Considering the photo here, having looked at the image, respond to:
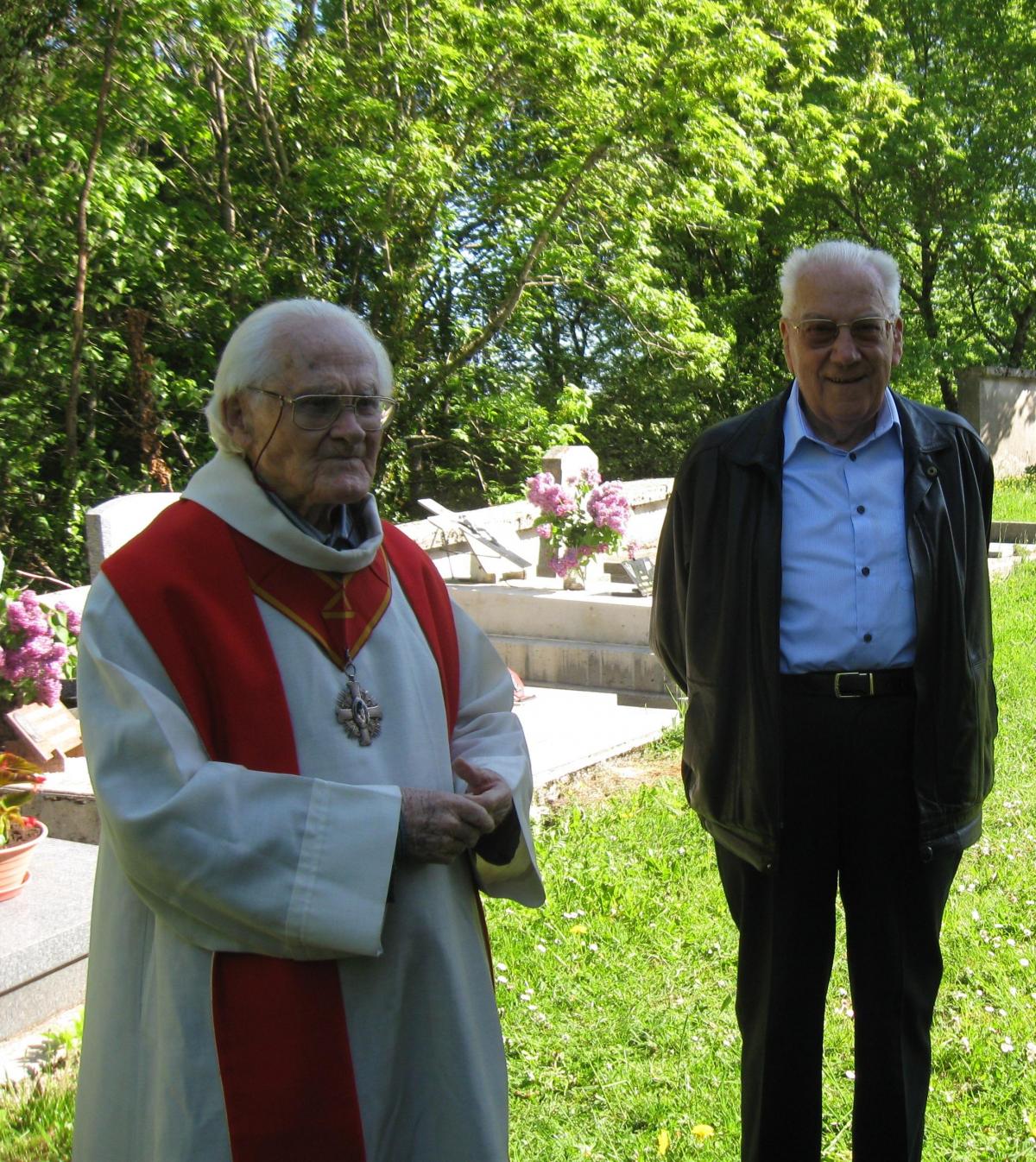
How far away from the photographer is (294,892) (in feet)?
5.92

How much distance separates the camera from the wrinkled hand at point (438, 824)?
1907 millimetres

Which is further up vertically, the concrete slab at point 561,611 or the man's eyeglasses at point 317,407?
the man's eyeglasses at point 317,407

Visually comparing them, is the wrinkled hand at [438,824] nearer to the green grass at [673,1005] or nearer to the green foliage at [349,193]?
the green grass at [673,1005]

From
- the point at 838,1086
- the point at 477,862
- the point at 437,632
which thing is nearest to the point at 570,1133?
the point at 838,1086

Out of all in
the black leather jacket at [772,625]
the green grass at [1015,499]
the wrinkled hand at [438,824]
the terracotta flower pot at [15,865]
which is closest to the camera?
the wrinkled hand at [438,824]

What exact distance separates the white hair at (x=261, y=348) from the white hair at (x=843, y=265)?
1105mm

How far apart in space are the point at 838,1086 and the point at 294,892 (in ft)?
7.01

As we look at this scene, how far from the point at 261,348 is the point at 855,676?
1429mm

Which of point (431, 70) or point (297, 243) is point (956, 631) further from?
point (297, 243)

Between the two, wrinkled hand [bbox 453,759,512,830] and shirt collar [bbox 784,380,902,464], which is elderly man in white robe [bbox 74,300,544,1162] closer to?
wrinkled hand [bbox 453,759,512,830]

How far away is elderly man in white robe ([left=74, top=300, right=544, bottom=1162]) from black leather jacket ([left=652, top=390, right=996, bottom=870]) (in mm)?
734

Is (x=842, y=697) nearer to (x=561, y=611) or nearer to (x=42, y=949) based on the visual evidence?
(x=42, y=949)

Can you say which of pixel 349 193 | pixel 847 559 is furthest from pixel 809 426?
pixel 349 193

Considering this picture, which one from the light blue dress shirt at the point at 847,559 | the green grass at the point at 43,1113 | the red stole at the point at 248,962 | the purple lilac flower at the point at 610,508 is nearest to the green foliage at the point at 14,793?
the green grass at the point at 43,1113
